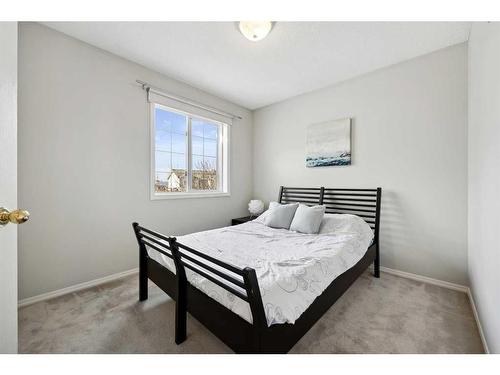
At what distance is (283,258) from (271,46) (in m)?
2.10

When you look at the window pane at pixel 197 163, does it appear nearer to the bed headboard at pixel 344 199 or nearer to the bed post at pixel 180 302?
the bed headboard at pixel 344 199

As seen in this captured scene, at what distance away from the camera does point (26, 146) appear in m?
1.92

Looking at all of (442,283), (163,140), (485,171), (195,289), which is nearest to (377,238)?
(442,283)

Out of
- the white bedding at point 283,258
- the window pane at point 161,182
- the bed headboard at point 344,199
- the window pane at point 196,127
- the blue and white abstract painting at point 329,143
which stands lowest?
the white bedding at point 283,258

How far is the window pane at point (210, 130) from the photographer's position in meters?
3.51

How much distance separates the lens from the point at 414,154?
2.49 m

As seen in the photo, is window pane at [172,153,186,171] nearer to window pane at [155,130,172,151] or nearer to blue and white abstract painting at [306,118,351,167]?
window pane at [155,130,172,151]

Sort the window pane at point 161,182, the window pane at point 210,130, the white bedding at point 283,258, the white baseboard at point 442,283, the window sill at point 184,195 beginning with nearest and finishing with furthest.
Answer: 1. the white bedding at point 283,258
2. the white baseboard at point 442,283
3. the window sill at point 184,195
4. the window pane at point 161,182
5. the window pane at point 210,130

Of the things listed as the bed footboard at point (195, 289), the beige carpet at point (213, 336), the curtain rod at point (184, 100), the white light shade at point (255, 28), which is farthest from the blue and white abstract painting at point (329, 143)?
the bed footboard at point (195, 289)

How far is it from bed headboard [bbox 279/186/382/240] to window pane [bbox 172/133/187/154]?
5.46 ft

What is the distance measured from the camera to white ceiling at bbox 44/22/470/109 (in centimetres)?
198

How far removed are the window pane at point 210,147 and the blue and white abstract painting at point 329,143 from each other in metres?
1.53
